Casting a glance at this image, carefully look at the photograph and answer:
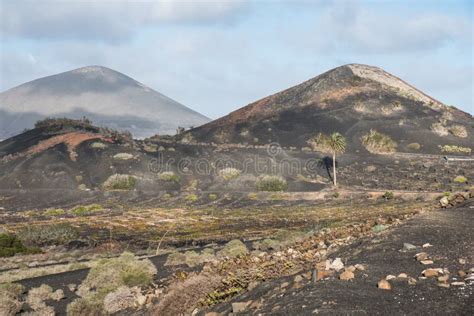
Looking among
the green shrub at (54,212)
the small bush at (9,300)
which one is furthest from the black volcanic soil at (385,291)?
the green shrub at (54,212)

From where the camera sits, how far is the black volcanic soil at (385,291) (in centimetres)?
1029

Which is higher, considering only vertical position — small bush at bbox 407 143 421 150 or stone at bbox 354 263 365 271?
small bush at bbox 407 143 421 150

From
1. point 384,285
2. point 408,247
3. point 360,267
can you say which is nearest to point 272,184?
point 408,247

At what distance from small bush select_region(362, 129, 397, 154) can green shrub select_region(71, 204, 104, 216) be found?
1797 inches

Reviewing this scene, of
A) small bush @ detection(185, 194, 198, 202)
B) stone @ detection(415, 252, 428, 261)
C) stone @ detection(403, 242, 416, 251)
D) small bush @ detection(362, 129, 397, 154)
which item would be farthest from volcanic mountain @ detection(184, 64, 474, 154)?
stone @ detection(415, 252, 428, 261)

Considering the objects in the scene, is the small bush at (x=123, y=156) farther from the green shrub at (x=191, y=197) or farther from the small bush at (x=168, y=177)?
the green shrub at (x=191, y=197)

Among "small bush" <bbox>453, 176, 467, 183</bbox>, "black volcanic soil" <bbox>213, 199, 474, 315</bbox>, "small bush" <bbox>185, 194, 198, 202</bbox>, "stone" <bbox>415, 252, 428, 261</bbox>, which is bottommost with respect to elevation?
"small bush" <bbox>185, 194, 198, 202</bbox>

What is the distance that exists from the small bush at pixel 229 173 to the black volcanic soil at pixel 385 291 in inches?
2121

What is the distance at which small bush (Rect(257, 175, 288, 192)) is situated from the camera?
217ft

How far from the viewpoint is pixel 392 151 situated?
3307 inches

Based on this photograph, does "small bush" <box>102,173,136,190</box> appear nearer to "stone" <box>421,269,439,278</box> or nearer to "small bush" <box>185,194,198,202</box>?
"small bush" <box>185,194,198,202</box>

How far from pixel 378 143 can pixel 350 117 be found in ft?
42.1

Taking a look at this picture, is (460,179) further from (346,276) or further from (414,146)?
(346,276)

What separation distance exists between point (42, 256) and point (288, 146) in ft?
197
